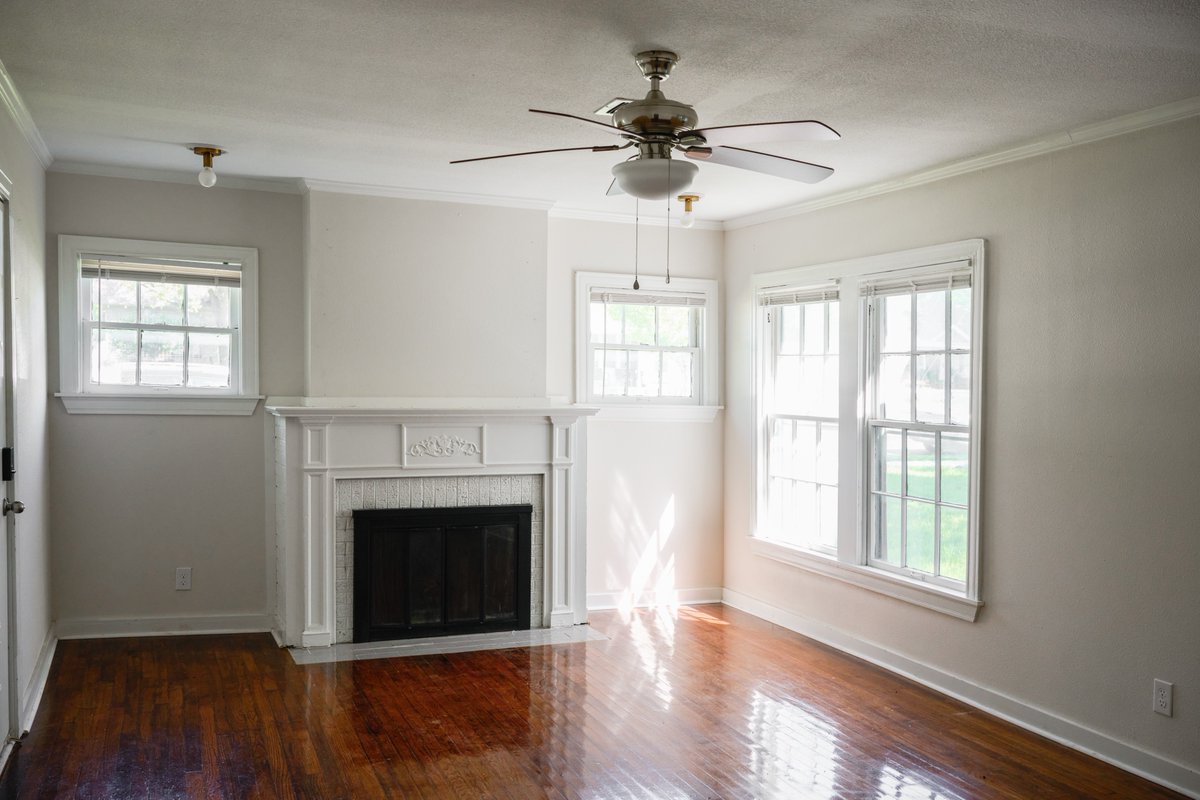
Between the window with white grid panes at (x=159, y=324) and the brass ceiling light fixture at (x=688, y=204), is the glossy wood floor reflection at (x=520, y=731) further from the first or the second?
the brass ceiling light fixture at (x=688, y=204)

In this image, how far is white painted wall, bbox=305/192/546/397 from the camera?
5.38 meters

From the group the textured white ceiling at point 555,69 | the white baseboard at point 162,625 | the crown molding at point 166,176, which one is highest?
the crown molding at point 166,176

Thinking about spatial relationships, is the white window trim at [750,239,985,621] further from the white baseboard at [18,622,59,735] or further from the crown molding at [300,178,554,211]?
the white baseboard at [18,622,59,735]

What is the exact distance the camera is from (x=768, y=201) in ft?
18.7

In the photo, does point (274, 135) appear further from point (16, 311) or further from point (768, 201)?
point (768, 201)

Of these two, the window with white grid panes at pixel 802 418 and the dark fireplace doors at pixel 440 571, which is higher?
the window with white grid panes at pixel 802 418

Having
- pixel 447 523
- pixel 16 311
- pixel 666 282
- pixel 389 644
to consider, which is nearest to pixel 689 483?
pixel 666 282

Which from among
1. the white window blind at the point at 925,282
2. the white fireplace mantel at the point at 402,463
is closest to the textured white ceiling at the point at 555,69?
the white window blind at the point at 925,282

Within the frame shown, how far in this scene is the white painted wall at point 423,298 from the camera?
538 centimetres

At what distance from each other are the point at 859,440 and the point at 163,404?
377 cm

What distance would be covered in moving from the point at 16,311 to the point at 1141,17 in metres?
3.99

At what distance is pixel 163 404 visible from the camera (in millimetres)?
5289

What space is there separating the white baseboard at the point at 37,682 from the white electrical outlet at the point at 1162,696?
4303mm

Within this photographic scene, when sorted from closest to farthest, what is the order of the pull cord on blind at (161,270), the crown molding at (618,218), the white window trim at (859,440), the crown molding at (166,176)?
the white window trim at (859,440) → the crown molding at (166,176) → the pull cord on blind at (161,270) → the crown molding at (618,218)
